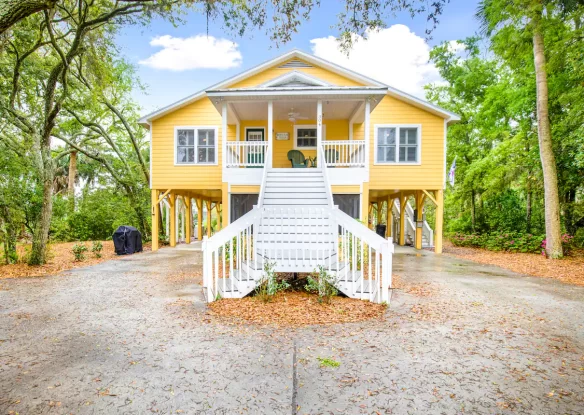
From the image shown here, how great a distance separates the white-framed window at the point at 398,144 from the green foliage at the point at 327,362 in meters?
10.3

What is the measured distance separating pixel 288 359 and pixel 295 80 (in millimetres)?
10370

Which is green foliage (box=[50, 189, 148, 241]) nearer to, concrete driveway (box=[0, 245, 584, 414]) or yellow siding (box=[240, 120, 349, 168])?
yellow siding (box=[240, 120, 349, 168])

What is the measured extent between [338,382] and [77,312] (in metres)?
3.92

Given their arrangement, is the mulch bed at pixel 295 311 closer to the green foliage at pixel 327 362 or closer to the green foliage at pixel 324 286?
the green foliage at pixel 324 286

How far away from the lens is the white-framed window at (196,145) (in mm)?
12719

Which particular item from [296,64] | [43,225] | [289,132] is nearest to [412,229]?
[289,132]

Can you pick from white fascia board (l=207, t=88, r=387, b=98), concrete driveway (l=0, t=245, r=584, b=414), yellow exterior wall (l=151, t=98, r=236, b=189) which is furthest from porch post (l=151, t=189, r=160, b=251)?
concrete driveway (l=0, t=245, r=584, b=414)

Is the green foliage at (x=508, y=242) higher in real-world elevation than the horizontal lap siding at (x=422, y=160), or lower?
lower

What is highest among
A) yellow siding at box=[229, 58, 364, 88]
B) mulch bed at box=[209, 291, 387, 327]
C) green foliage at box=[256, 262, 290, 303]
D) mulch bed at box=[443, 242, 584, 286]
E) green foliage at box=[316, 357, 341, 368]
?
yellow siding at box=[229, 58, 364, 88]

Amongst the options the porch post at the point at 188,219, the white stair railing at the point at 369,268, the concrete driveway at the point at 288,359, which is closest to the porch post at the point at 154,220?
the porch post at the point at 188,219

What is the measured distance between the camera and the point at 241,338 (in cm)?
355

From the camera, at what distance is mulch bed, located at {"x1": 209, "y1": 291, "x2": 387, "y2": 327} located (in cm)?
415

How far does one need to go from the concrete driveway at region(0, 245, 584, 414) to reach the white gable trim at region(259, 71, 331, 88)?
8.16 meters

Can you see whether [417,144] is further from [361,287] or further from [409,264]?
[361,287]
